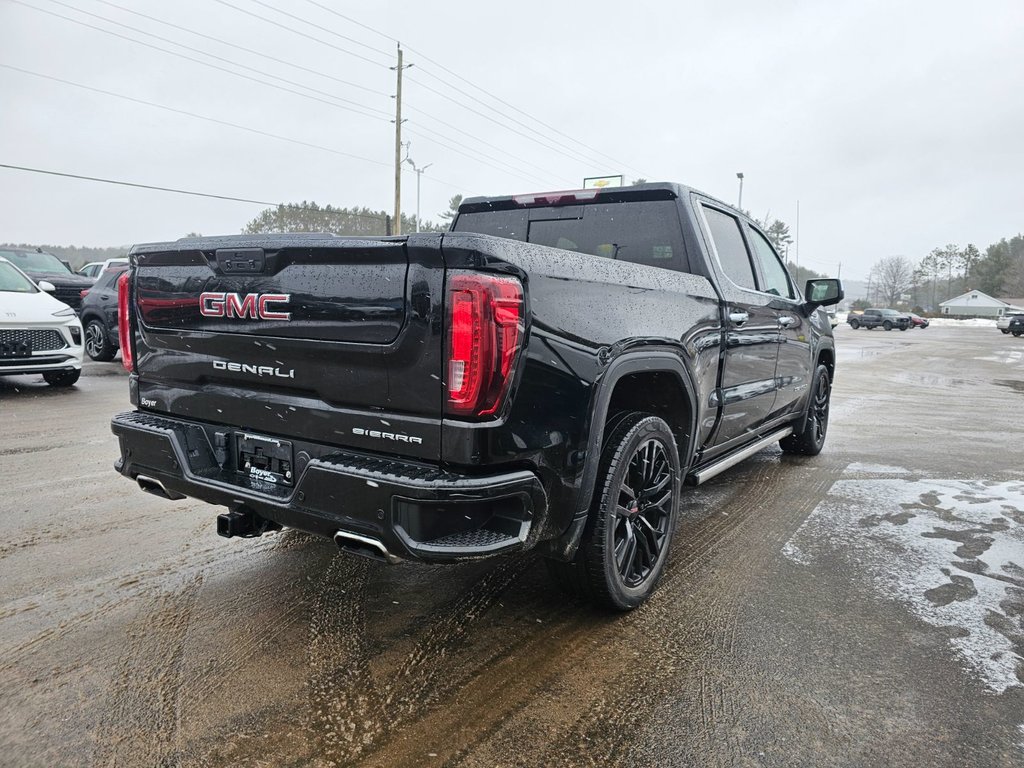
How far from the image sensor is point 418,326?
87.4 inches

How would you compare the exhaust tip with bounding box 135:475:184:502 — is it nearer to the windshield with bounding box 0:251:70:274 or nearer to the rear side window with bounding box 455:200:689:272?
the rear side window with bounding box 455:200:689:272

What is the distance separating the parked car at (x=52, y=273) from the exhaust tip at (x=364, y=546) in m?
14.2

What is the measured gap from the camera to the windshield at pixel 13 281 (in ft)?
28.7

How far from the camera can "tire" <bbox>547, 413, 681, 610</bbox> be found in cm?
278

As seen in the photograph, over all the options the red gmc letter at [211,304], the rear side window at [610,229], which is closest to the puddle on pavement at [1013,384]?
the rear side window at [610,229]

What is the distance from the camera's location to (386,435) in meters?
2.34

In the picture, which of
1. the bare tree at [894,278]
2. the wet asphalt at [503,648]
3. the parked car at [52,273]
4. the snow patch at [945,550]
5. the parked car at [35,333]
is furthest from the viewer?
the bare tree at [894,278]

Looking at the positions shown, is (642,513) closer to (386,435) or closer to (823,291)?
(386,435)

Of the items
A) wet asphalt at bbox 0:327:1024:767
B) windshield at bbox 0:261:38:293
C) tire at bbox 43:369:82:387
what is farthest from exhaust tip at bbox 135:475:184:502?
windshield at bbox 0:261:38:293

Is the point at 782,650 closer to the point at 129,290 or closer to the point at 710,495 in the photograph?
the point at 710,495

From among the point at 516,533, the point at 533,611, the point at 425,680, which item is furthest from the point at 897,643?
the point at 425,680

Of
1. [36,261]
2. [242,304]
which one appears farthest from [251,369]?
[36,261]

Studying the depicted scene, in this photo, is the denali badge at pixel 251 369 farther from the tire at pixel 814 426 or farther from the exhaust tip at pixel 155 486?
the tire at pixel 814 426

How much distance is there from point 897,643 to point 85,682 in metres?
3.07
